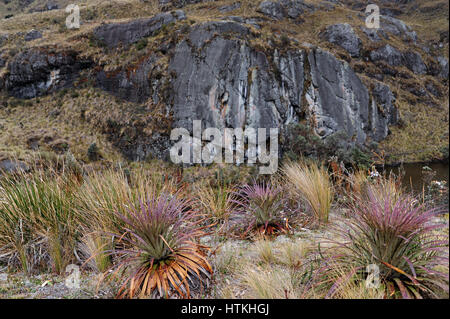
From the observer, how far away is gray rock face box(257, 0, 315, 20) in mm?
40875

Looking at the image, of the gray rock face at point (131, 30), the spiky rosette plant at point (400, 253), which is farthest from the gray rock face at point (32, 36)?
the spiky rosette plant at point (400, 253)

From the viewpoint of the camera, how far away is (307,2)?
4688 centimetres

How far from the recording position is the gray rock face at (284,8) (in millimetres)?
40875

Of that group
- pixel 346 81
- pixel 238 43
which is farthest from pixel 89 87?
pixel 346 81

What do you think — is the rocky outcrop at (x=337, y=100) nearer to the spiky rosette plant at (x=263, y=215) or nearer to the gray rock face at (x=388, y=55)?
the gray rock face at (x=388, y=55)

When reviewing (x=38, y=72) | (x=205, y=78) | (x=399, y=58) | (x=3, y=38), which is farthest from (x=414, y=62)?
(x=3, y=38)

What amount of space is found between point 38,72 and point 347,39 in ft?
137

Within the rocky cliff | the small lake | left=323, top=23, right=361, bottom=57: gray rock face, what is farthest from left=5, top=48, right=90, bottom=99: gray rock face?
left=323, top=23, right=361, bottom=57: gray rock face

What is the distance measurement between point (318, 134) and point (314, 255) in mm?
23137

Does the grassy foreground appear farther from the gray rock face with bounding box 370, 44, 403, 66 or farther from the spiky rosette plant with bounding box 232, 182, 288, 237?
the gray rock face with bounding box 370, 44, 403, 66

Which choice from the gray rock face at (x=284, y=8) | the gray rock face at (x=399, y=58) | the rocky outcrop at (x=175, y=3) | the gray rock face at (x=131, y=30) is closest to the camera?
the gray rock face at (x=131, y=30)

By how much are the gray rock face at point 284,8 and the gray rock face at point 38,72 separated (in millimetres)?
29356

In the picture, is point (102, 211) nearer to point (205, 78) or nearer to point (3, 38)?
point (205, 78)
